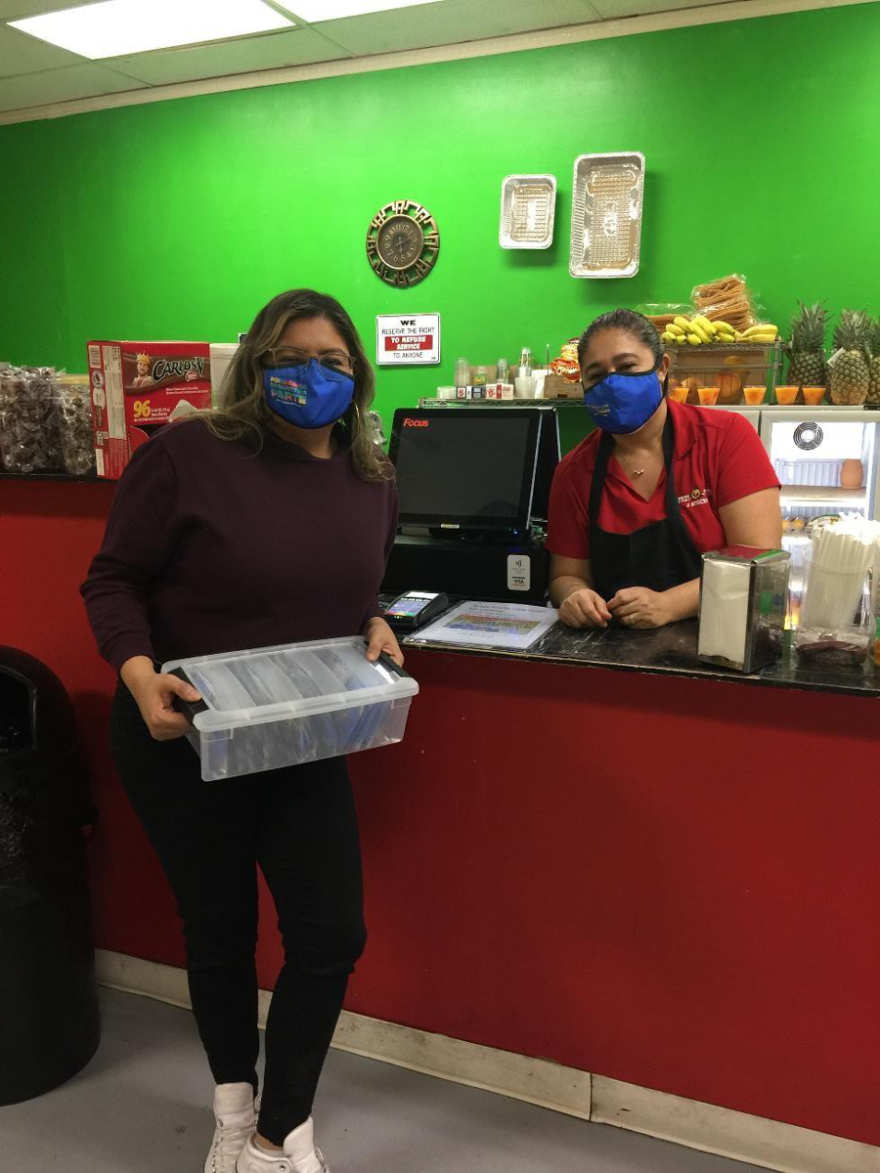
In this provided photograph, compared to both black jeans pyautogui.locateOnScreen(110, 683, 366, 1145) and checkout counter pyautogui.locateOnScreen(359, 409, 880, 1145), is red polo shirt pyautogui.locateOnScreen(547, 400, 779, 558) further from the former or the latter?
black jeans pyautogui.locateOnScreen(110, 683, 366, 1145)

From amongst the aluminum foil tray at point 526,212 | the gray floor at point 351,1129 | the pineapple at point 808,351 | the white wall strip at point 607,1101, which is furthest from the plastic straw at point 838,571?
the aluminum foil tray at point 526,212

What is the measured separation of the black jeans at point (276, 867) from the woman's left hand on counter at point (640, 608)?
0.67 meters

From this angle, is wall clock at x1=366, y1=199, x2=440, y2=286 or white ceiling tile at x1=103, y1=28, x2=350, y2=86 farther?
wall clock at x1=366, y1=199, x2=440, y2=286

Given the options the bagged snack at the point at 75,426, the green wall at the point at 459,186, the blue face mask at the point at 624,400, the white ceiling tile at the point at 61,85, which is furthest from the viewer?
the white ceiling tile at the point at 61,85

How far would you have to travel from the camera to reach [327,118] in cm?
480

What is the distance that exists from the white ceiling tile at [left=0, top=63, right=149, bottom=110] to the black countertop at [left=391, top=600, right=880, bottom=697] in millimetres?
4596

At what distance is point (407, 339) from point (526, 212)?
886mm

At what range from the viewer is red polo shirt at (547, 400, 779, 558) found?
6.75ft

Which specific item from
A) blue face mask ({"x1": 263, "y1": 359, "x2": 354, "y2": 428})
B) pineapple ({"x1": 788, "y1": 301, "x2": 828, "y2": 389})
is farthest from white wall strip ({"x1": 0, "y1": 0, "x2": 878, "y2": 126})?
blue face mask ({"x1": 263, "y1": 359, "x2": 354, "y2": 428})

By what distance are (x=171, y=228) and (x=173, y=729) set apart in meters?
4.65

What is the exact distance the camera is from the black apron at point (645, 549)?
207cm

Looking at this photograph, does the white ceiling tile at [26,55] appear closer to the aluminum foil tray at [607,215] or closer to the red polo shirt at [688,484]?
the aluminum foil tray at [607,215]

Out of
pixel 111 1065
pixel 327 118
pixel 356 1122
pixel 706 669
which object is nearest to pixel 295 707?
pixel 706 669

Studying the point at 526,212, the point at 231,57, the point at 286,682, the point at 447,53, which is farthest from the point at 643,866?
the point at 231,57
